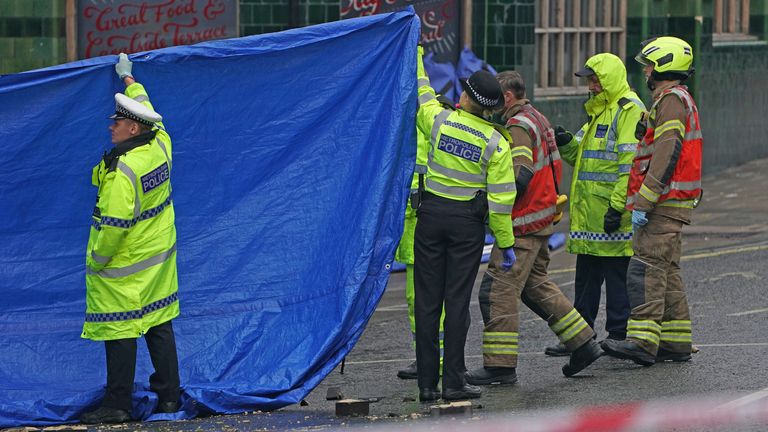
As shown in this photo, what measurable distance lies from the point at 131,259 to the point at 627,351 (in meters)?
3.16

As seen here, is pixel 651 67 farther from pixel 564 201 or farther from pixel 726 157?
pixel 726 157

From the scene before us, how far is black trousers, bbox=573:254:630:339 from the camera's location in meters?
10.2

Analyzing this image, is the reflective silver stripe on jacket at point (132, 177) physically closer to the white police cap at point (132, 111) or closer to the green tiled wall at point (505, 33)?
the white police cap at point (132, 111)

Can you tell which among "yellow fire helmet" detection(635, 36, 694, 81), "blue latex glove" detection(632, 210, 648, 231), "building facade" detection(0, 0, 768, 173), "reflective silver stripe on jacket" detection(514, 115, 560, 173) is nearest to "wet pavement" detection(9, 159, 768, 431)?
"blue latex glove" detection(632, 210, 648, 231)

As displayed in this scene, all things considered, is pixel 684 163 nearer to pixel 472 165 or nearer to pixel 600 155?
pixel 600 155

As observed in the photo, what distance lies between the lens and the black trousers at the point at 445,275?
849 centimetres

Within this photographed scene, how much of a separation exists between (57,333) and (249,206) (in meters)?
1.27

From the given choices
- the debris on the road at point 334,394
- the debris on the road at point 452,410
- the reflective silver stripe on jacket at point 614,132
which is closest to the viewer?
the debris on the road at point 452,410

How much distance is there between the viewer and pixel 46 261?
27.6ft

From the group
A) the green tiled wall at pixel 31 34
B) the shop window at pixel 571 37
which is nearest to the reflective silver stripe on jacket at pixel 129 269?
the green tiled wall at pixel 31 34

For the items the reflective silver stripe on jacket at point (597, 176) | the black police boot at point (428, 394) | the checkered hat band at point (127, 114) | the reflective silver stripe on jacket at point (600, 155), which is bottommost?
the black police boot at point (428, 394)

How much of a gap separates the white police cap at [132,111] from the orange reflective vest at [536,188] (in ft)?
7.58

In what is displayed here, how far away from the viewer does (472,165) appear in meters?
8.45

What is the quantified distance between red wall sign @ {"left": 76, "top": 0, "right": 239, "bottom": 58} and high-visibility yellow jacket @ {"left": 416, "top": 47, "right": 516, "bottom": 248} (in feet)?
20.9
